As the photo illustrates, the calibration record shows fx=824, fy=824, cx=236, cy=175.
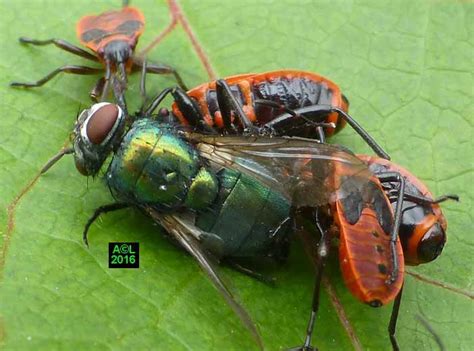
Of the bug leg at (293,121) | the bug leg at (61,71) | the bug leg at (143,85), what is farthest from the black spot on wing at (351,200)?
the bug leg at (61,71)

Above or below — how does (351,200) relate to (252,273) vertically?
above

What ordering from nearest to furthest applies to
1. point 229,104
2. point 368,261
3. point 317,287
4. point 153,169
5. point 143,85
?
point 368,261 → point 317,287 → point 153,169 → point 229,104 → point 143,85

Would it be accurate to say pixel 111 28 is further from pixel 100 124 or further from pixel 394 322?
pixel 394 322

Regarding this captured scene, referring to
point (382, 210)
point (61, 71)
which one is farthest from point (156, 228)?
point (61, 71)

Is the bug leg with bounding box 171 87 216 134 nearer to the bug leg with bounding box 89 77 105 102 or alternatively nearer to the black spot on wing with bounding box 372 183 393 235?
the bug leg with bounding box 89 77 105 102

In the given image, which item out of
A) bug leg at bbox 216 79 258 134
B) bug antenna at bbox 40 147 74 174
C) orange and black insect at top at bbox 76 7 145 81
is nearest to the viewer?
bug antenna at bbox 40 147 74 174

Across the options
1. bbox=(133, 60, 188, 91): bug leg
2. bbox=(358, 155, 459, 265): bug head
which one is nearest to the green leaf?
bbox=(133, 60, 188, 91): bug leg
